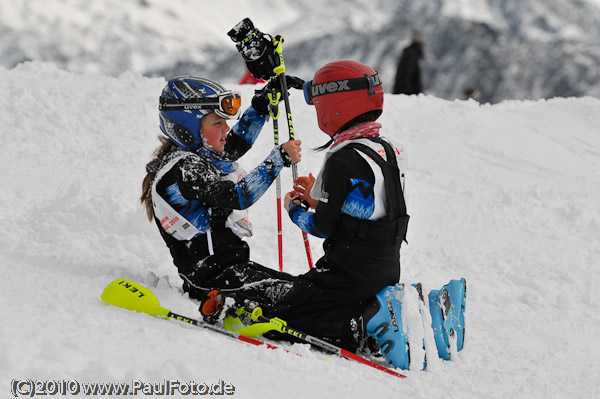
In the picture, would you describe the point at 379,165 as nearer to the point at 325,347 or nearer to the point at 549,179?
the point at 325,347

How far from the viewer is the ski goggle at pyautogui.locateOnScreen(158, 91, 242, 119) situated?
4.31 meters

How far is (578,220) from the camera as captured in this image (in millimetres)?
7195

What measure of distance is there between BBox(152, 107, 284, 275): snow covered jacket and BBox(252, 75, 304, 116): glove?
500mm

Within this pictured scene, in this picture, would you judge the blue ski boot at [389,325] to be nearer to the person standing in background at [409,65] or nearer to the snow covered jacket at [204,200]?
the snow covered jacket at [204,200]

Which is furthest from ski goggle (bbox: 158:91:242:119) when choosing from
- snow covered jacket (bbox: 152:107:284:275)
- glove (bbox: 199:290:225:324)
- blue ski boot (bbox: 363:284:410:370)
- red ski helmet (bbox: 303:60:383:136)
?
blue ski boot (bbox: 363:284:410:370)

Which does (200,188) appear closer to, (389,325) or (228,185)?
(228,185)

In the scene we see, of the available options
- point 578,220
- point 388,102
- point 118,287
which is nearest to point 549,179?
point 578,220

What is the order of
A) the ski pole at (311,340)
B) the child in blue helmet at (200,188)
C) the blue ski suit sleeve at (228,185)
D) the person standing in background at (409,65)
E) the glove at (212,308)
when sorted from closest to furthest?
the ski pole at (311,340)
the glove at (212,308)
the blue ski suit sleeve at (228,185)
the child in blue helmet at (200,188)
the person standing in background at (409,65)

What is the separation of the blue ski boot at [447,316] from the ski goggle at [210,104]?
192 centimetres

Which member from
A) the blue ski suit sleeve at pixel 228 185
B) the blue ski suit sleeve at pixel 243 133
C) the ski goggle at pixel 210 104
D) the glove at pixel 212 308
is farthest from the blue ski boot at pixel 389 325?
the blue ski suit sleeve at pixel 243 133

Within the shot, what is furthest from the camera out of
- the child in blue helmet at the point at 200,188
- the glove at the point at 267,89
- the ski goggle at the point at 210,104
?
the glove at the point at 267,89

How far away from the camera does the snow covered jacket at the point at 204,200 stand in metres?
4.08

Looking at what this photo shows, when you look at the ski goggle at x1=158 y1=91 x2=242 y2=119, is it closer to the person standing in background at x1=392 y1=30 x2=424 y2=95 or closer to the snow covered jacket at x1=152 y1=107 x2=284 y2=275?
the snow covered jacket at x1=152 y1=107 x2=284 y2=275

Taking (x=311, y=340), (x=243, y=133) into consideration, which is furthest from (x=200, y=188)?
(x=311, y=340)
